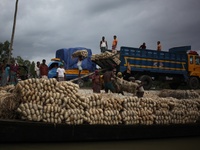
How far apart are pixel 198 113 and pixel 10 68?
8.45m

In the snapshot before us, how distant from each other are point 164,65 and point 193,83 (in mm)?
2683

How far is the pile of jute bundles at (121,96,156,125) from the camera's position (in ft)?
19.5

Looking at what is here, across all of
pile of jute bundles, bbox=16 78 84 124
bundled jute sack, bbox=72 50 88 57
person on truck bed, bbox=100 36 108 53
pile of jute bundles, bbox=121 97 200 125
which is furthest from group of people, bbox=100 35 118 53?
pile of jute bundles, bbox=16 78 84 124

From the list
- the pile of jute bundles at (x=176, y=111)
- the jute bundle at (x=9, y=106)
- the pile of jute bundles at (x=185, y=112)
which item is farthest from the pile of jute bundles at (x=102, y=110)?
the pile of jute bundles at (x=185, y=112)

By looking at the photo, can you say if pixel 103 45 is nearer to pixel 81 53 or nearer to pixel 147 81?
pixel 81 53

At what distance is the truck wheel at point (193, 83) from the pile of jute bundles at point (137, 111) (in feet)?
38.3

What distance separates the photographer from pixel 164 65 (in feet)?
53.0

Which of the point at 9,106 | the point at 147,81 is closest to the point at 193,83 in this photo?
the point at 147,81

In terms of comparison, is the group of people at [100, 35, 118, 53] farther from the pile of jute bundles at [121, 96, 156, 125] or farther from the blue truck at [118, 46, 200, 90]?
the pile of jute bundles at [121, 96, 156, 125]

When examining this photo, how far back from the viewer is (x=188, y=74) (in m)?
17.3

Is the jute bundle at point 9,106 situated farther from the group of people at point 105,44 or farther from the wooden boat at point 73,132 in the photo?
the group of people at point 105,44

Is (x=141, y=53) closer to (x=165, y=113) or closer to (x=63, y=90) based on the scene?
(x=165, y=113)

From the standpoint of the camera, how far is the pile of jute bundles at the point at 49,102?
4.99m

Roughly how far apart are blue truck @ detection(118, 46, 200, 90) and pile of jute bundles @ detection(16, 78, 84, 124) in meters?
9.50
